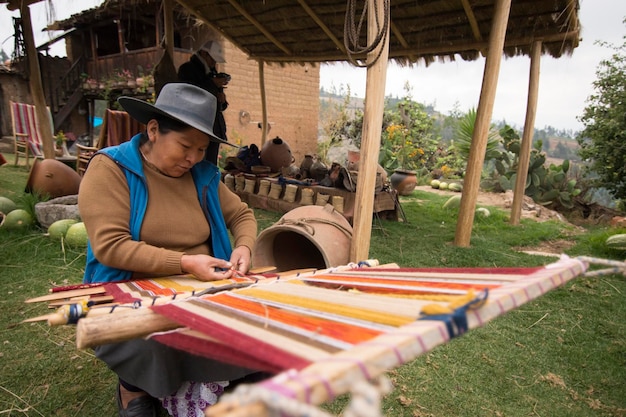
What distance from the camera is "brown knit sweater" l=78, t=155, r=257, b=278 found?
4.73ft

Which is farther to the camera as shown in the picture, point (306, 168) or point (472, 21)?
point (306, 168)

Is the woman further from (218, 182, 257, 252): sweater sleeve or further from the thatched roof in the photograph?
the thatched roof

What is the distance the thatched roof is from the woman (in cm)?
340

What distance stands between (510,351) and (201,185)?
2150 mm

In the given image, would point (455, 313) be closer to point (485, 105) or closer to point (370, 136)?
point (370, 136)

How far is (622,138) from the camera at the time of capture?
670 centimetres

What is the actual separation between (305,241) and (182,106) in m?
1.97

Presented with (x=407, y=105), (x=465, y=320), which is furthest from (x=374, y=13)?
(x=407, y=105)

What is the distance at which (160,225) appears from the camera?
1.61 m

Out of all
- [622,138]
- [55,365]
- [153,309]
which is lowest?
[55,365]

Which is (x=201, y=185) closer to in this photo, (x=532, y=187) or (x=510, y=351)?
(x=510, y=351)

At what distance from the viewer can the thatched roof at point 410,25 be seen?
187 inches


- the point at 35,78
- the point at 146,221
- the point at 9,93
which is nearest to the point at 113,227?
the point at 146,221

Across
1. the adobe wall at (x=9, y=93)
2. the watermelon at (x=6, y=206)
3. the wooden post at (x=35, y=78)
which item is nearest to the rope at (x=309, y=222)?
the watermelon at (x=6, y=206)
